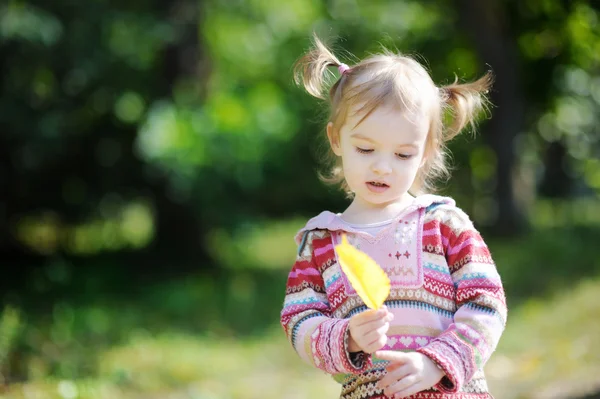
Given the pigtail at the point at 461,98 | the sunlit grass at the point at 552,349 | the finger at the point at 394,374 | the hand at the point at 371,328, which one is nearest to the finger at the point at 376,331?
the hand at the point at 371,328

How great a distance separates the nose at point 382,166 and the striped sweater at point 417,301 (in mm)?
136

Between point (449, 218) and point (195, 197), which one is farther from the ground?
point (195, 197)

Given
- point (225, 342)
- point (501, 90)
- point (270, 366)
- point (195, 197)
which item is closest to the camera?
point (270, 366)

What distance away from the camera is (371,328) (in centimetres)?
202

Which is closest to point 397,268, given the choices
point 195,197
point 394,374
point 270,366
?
point 394,374

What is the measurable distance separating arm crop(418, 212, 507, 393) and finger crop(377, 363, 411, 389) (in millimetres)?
69

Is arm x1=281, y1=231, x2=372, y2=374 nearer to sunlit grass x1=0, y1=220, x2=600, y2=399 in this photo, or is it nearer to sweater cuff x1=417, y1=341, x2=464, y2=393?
sweater cuff x1=417, y1=341, x2=464, y2=393

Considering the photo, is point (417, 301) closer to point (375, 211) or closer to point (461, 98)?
point (375, 211)

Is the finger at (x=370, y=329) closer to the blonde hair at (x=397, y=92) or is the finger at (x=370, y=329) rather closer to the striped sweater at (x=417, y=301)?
the striped sweater at (x=417, y=301)

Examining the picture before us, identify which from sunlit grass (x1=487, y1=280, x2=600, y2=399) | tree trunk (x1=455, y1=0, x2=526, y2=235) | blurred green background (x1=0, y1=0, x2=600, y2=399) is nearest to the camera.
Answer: sunlit grass (x1=487, y1=280, x2=600, y2=399)

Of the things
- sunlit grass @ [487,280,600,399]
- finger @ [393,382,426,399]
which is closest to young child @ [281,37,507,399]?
finger @ [393,382,426,399]

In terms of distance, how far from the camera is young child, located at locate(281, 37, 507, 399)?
2.11 m

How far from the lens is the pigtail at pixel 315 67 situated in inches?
96.9

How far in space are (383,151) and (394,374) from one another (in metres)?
0.59
